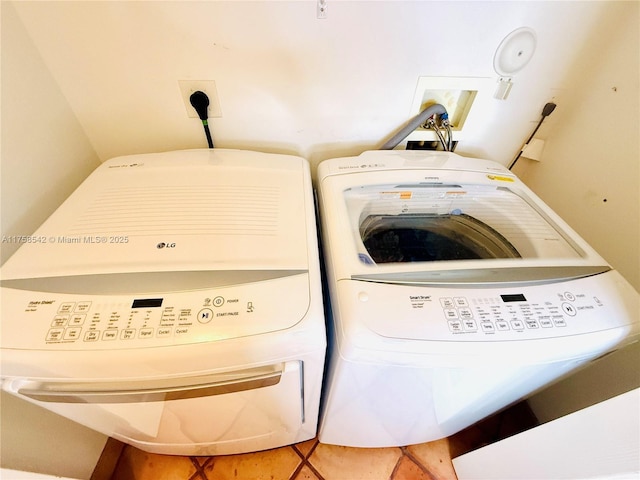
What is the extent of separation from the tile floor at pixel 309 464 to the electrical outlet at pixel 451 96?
3.79 feet

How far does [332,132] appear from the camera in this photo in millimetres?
976

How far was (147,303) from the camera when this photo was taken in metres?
0.50

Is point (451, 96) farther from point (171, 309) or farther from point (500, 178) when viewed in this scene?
point (171, 309)

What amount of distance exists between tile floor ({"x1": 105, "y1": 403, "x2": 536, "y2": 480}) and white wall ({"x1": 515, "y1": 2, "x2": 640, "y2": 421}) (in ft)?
1.49

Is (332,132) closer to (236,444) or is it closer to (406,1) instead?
(406,1)

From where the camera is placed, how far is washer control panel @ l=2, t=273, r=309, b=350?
47cm

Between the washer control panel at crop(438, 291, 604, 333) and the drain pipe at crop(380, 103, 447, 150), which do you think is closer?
the washer control panel at crop(438, 291, 604, 333)

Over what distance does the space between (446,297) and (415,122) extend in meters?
0.64

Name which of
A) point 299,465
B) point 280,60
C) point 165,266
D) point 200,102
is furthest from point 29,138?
point 299,465

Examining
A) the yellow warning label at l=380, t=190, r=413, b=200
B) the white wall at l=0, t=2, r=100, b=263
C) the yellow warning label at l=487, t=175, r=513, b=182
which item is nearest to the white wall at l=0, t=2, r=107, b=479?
the white wall at l=0, t=2, r=100, b=263

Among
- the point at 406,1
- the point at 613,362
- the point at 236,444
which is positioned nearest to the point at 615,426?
the point at 613,362

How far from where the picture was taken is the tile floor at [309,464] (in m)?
1.00

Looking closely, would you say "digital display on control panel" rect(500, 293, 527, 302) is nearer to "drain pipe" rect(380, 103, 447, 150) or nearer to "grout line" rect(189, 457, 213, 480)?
"drain pipe" rect(380, 103, 447, 150)

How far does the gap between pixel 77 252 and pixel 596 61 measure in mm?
1470
